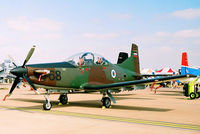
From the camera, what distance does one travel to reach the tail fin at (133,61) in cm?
1579

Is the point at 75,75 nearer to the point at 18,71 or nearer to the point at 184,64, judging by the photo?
the point at 18,71

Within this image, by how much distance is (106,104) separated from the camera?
12016mm

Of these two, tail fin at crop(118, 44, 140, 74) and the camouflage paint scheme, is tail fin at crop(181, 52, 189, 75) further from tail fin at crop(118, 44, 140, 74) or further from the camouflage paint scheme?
the camouflage paint scheme

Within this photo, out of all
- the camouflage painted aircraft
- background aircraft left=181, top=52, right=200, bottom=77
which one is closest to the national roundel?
the camouflage painted aircraft

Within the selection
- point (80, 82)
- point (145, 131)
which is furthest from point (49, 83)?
point (145, 131)

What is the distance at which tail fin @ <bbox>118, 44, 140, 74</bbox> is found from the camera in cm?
1579

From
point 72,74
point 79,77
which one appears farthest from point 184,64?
point 72,74

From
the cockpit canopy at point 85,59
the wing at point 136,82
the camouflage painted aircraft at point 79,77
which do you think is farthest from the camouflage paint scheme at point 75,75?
the wing at point 136,82

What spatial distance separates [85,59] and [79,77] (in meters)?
1.02

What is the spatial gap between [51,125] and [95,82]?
5.57 meters

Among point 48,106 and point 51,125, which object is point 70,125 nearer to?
point 51,125

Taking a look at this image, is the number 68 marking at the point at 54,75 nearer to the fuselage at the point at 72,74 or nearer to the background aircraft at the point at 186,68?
the fuselage at the point at 72,74

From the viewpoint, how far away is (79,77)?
38.4ft

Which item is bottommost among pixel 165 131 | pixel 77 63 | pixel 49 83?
pixel 165 131
